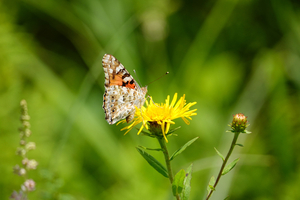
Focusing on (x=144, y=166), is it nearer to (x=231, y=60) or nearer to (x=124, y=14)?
(x=231, y=60)

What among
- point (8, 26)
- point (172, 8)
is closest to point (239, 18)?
point (172, 8)

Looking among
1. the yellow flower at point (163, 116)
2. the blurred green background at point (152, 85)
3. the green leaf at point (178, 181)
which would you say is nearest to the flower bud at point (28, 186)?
the yellow flower at point (163, 116)

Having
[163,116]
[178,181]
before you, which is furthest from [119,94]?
[178,181]

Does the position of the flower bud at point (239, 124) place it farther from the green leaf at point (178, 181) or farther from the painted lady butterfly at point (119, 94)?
the painted lady butterfly at point (119, 94)

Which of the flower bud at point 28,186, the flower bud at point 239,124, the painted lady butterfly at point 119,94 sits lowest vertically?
the flower bud at point 239,124

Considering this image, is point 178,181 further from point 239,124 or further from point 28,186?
point 28,186

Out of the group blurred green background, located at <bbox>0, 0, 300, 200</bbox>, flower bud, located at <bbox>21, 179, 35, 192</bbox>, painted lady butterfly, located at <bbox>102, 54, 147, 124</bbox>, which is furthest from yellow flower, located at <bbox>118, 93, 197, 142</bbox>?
blurred green background, located at <bbox>0, 0, 300, 200</bbox>
